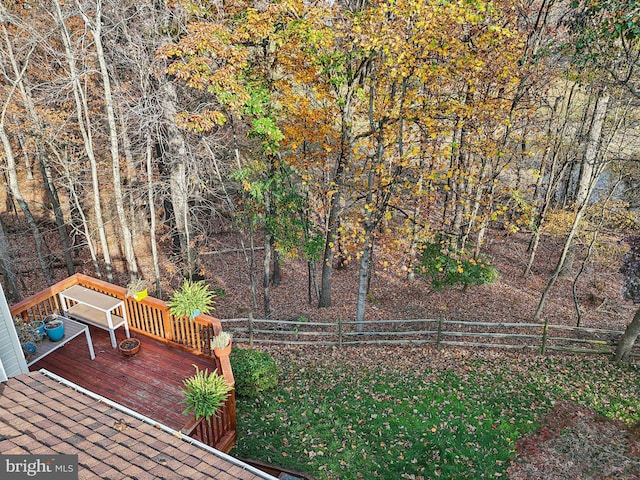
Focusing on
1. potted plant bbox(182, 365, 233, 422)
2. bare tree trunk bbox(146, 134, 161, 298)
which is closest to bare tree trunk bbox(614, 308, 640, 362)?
potted plant bbox(182, 365, 233, 422)

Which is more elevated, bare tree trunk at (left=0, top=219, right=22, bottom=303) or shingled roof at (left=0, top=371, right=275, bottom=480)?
shingled roof at (left=0, top=371, right=275, bottom=480)

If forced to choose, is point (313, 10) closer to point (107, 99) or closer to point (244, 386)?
point (107, 99)

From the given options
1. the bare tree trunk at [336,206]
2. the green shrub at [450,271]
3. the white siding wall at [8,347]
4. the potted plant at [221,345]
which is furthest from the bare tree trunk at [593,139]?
the white siding wall at [8,347]

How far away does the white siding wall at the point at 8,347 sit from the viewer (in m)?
5.57

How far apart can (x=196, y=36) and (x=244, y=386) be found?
26.2 ft

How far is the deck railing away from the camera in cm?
802

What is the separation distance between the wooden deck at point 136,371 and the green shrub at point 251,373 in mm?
830

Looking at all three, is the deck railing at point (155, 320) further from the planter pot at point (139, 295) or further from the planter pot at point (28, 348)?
the planter pot at point (28, 348)

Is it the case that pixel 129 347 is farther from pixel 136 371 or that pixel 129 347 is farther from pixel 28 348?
pixel 28 348

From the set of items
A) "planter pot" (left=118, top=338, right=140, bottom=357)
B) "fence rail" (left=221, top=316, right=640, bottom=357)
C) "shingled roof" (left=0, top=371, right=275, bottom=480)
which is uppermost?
"shingled roof" (left=0, top=371, right=275, bottom=480)

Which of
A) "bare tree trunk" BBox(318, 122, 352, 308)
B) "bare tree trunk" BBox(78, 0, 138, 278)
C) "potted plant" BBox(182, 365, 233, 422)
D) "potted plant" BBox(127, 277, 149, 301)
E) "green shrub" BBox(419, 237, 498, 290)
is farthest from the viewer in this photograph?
"green shrub" BBox(419, 237, 498, 290)

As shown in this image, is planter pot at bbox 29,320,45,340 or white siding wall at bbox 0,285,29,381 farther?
planter pot at bbox 29,320,45,340

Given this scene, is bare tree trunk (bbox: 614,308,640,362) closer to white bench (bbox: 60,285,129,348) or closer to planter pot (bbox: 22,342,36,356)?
white bench (bbox: 60,285,129,348)

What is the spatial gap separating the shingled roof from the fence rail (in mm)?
5990
